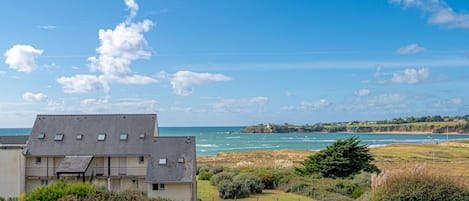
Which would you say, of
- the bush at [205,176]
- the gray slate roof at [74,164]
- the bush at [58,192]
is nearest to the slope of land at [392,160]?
the bush at [205,176]

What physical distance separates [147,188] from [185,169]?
2304 millimetres

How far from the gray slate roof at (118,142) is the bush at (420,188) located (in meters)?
10.8

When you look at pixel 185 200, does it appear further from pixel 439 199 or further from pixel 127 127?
pixel 439 199

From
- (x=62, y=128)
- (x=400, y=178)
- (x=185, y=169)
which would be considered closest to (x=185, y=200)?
(x=185, y=169)

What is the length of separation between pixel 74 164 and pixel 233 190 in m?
8.92

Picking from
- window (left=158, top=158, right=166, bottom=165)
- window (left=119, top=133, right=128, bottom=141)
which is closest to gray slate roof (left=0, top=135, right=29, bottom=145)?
window (left=119, top=133, right=128, bottom=141)

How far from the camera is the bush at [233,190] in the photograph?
2684 cm

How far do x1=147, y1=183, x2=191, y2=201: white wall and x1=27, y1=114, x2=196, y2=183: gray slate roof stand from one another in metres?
0.45

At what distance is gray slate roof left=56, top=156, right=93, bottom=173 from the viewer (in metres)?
25.2

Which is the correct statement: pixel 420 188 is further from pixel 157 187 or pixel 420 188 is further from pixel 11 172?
pixel 11 172

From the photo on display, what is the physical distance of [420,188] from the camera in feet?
56.0

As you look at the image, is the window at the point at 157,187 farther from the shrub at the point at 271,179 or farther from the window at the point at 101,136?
the shrub at the point at 271,179

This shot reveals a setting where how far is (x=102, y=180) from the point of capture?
27547 mm

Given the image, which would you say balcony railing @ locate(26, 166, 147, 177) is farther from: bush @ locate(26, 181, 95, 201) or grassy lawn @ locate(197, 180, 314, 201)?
bush @ locate(26, 181, 95, 201)
